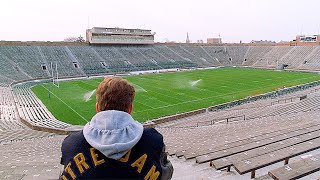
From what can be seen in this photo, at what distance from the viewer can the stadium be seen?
19.1 ft

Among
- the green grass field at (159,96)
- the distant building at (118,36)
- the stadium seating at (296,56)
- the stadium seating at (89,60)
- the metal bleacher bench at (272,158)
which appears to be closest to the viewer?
the metal bleacher bench at (272,158)

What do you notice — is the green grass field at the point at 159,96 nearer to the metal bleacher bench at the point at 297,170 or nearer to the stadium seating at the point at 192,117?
the stadium seating at the point at 192,117

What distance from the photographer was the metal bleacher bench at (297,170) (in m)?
3.83

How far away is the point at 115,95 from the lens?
231cm

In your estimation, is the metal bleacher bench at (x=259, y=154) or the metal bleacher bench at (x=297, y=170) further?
the metal bleacher bench at (x=259, y=154)

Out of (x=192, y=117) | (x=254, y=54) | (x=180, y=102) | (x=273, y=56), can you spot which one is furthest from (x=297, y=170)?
(x=254, y=54)

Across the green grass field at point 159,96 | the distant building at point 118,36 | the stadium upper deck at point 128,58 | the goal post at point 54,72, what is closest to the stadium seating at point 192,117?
the stadium upper deck at point 128,58

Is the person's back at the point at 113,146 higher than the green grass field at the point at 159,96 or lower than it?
higher

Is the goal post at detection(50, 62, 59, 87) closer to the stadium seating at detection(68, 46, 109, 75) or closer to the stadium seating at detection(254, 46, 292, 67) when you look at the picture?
the stadium seating at detection(68, 46, 109, 75)

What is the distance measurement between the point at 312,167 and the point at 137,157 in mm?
3082

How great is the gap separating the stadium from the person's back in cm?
227

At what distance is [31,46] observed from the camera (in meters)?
58.8

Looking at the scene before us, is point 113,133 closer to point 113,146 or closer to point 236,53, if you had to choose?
point 113,146

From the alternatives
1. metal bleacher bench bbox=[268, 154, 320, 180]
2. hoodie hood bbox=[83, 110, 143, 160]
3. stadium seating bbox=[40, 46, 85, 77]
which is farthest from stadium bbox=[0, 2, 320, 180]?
hoodie hood bbox=[83, 110, 143, 160]
